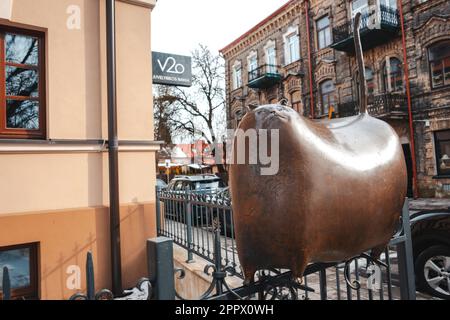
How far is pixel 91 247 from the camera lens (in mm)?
3320

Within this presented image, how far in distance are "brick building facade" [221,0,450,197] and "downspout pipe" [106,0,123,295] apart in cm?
677

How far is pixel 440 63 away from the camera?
440 inches

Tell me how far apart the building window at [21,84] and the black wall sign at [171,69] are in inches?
51.0

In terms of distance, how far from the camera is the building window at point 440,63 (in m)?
11.0

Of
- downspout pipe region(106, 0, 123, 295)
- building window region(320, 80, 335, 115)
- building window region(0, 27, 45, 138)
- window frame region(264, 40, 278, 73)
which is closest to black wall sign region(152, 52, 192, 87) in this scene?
downspout pipe region(106, 0, 123, 295)

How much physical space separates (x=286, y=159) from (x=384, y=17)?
46.5ft

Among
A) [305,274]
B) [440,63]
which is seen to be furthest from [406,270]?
[440,63]

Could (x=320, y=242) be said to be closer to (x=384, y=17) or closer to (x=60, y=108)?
(x=60, y=108)

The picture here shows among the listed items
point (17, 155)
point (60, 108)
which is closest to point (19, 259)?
point (17, 155)

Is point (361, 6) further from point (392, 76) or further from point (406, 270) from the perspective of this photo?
point (406, 270)

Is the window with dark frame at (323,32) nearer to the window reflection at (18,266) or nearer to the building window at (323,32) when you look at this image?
the building window at (323,32)

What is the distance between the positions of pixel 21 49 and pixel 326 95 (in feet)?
47.3

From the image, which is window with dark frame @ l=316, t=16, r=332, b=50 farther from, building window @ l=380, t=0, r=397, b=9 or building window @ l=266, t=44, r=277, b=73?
building window @ l=266, t=44, r=277, b=73

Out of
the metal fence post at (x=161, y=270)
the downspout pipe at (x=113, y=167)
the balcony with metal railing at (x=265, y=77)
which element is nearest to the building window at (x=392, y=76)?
the balcony with metal railing at (x=265, y=77)
